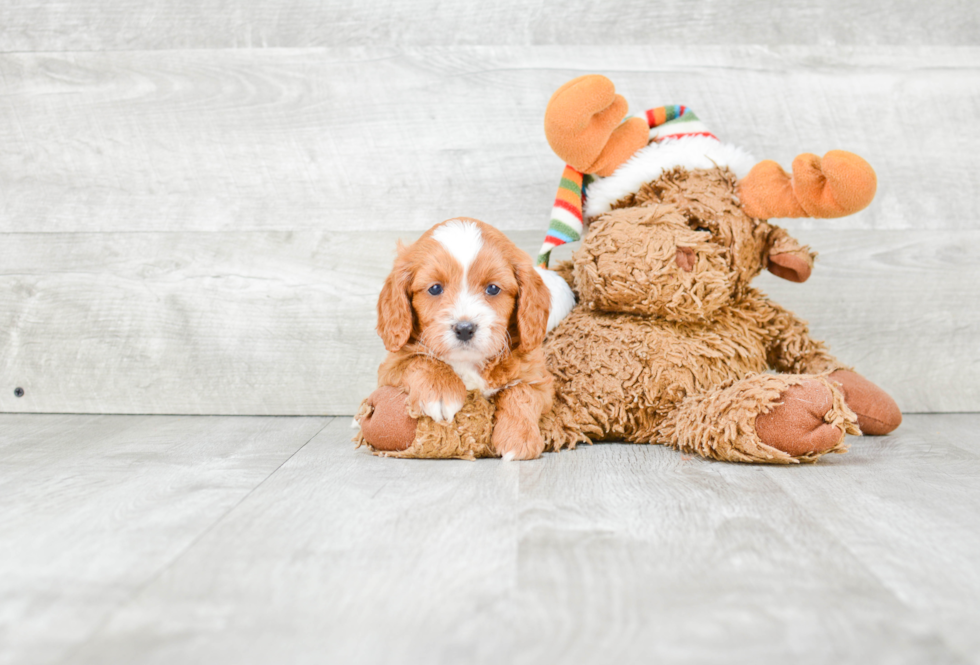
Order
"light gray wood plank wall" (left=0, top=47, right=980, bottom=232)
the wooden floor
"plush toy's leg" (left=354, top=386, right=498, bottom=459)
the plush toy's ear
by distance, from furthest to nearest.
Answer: "light gray wood plank wall" (left=0, top=47, right=980, bottom=232) < the plush toy's ear < "plush toy's leg" (left=354, top=386, right=498, bottom=459) < the wooden floor

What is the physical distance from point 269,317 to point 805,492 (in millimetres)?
1423

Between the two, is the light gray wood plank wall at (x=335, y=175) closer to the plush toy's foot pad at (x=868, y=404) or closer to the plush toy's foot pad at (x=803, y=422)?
the plush toy's foot pad at (x=868, y=404)

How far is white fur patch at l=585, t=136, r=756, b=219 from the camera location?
1.62 m

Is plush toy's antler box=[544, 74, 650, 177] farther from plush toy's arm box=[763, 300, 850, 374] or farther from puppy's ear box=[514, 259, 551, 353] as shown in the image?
plush toy's arm box=[763, 300, 850, 374]

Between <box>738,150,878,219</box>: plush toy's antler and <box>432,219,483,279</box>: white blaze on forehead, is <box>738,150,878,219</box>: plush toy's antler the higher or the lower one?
the higher one

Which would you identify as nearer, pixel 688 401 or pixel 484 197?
pixel 688 401

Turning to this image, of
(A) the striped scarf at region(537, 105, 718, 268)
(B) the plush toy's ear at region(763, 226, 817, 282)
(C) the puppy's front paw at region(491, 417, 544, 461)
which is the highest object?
(A) the striped scarf at region(537, 105, 718, 268)

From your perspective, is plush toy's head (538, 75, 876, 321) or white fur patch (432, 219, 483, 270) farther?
plush toy's head (538, 75, 876, 321)

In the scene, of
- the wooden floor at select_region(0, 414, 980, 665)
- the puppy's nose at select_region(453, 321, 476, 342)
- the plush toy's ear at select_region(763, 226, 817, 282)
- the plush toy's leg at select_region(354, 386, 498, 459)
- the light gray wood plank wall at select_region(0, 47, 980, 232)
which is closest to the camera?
the wooden floor at select_region(0, 414, 980, 665)

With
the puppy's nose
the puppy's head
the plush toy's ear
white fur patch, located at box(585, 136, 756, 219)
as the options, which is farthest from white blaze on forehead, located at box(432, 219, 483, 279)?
the plush toy's ear

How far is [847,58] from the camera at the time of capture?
200 cm

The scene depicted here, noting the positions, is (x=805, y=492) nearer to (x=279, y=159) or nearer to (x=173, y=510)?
(x=173, y=510)

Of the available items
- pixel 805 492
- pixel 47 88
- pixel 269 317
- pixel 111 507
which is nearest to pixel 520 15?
pixel 269 317

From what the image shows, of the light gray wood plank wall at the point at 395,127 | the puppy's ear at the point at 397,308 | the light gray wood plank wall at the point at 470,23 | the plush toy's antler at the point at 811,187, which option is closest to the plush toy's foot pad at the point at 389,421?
the puppy's ear at the point at 397,308
